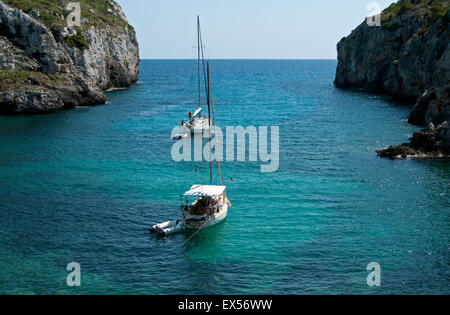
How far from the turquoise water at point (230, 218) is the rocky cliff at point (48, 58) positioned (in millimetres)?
16913

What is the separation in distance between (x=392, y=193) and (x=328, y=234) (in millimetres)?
13012

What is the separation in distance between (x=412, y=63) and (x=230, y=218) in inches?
2906

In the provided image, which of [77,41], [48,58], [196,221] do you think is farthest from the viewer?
[77,41]

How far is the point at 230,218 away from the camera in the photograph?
4381 cm

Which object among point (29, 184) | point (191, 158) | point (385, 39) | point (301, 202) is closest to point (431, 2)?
point (385, 39)

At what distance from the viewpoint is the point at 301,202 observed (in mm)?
47062

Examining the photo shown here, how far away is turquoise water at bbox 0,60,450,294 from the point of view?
32562mm

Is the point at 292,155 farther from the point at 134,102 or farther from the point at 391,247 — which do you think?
the point at 134,102

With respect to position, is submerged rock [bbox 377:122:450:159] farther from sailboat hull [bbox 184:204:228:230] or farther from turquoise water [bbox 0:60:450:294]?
sailboat hull [bbox 184:204:228:230]

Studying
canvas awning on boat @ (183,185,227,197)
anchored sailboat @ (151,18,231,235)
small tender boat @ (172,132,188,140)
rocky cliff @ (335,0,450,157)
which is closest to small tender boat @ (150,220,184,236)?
anchored sailboat @ (151,18,231,235)

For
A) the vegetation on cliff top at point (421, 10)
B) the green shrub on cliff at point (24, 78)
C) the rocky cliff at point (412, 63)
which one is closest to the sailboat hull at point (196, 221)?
the rocky cliff at point (412, 63)

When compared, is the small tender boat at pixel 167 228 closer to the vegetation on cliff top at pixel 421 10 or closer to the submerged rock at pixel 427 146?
the submerged rock at pixel 427 146

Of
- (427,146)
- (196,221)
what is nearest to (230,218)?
(196,221)

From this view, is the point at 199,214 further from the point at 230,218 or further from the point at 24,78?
the point at 24,78
